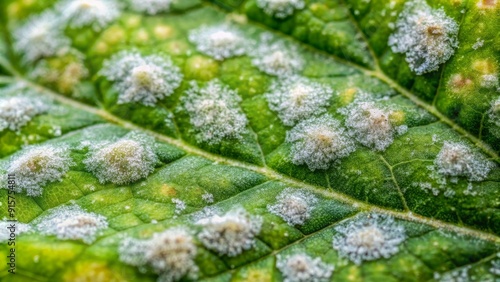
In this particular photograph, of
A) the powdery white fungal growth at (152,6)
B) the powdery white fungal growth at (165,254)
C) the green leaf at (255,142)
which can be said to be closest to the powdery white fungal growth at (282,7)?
the green leaf at (255,142)

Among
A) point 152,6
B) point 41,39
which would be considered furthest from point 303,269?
point 41,39

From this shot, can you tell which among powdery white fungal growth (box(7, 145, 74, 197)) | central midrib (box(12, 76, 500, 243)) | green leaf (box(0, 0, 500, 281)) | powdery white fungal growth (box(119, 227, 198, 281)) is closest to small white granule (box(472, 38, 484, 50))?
green leaf (box(0, 0, 500, 281))

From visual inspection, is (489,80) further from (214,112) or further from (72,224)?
(72,224)

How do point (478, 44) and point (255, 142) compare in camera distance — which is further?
point (255, 142)

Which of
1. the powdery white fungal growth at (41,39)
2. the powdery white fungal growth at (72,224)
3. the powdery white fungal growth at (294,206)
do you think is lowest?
the powdery white fungal growth at (72,224)

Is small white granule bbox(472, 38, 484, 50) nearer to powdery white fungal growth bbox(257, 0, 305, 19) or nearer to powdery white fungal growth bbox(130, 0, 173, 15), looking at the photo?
powdery white fungal growth bbox(257, 0, 305, 19)

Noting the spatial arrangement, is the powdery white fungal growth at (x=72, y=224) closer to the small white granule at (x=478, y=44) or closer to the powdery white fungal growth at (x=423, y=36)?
the powdery white fungal growth at (x=423, y=36)
